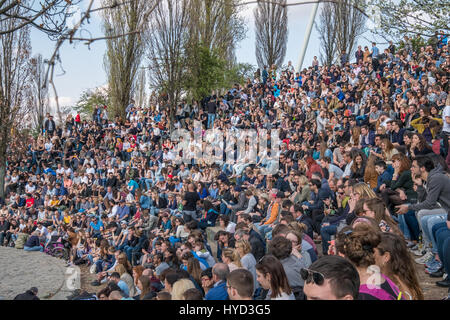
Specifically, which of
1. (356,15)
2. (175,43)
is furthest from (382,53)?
(356,15)

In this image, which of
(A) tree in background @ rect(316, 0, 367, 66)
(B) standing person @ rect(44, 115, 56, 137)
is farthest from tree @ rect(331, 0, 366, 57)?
(B) standing person @ rect(44, 115, 56, 137)

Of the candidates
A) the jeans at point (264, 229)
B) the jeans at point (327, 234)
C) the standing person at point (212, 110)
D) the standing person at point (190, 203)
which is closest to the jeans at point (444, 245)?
the jeans at point (327, 234)

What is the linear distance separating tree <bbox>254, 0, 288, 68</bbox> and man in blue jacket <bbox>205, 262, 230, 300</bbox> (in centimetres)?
3222

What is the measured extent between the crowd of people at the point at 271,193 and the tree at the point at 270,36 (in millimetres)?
13835

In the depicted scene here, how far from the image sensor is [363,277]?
2850mm

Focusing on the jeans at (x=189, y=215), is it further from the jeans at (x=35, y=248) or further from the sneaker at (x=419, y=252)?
the sneaker at (x=419, y=252)

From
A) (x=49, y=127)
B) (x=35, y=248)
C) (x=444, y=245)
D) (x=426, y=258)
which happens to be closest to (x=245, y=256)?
(x=444, y=245)

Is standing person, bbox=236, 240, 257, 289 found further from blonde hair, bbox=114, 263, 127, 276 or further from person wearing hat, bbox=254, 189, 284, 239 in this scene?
blonde hair, bbox=114, 263, 127, 276

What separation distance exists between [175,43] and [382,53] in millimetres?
9879

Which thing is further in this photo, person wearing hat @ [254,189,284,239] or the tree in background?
the tree in background

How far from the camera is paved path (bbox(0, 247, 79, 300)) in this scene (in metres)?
9.13
